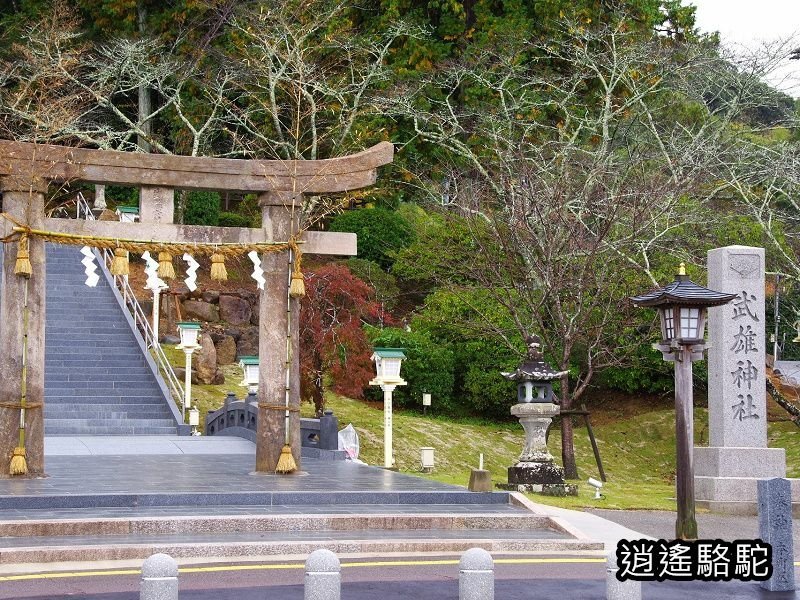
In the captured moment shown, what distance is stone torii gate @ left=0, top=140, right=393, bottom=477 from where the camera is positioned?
56.3 feet

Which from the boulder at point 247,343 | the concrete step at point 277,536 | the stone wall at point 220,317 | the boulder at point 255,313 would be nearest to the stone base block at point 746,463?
the concrete step at point 277,536

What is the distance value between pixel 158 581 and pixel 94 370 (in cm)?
2196

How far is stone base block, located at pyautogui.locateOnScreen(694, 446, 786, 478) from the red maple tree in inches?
453

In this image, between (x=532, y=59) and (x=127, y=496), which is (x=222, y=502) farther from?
(x=532, y=59)

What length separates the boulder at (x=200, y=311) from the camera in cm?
3688

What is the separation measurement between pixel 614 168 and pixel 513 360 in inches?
249

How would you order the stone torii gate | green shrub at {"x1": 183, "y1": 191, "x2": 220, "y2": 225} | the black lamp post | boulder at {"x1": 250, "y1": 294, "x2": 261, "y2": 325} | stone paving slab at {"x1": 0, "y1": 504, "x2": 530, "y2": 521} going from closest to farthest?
stone paving slab at {"x1": 0, "y1": 504, "x2": 530, "y2": 521}
the black lamp post
the stone torii gate
boulder at {"x1": 250, "y1": 294, "x2": 261, "y2": 325}
green shrub at {"x1": 183, "y1": 191, "x2": 220, "y2": 225}

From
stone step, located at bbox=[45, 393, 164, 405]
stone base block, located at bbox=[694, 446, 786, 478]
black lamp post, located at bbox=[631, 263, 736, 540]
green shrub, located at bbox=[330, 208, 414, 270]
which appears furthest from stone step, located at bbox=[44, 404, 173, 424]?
black lamp post, located at bbox=[631, 263, 736, 540]

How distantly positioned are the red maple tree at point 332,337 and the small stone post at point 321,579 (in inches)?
761

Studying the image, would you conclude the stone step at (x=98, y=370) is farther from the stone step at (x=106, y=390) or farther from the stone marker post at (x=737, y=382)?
the stone marker post at (x=737, y=382)

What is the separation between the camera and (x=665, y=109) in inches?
1583

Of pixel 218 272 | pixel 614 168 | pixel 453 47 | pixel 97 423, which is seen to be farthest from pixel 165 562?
pixel 453 47

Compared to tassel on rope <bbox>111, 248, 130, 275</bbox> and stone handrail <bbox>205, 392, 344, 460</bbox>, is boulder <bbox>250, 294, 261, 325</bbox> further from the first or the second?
tassel on rope <bbox>111, 248, 130, 275</bbox>

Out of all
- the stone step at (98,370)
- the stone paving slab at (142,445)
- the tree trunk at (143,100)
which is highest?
the tree trunk at (143,100)
